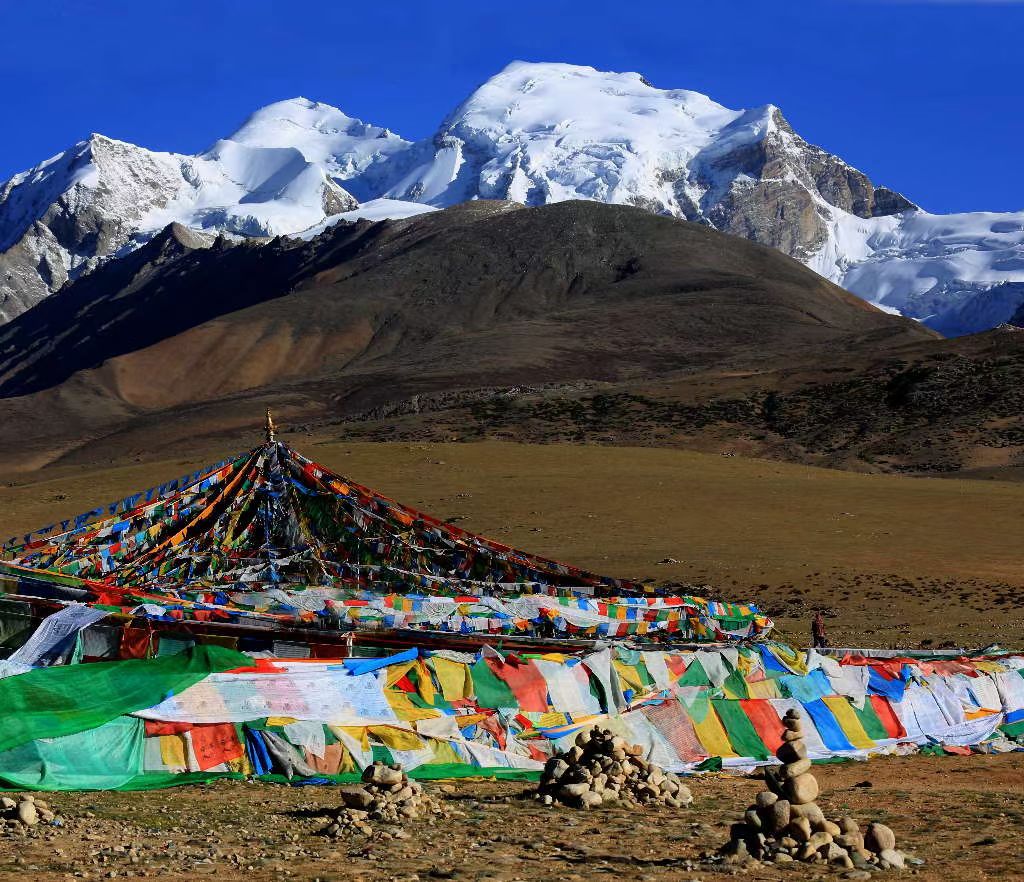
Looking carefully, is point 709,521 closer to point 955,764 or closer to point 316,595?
point 316,595

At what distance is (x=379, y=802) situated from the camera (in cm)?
945

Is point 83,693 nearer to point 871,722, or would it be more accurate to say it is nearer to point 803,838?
point 803,838

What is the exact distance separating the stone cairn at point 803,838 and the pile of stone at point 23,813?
4.16 meters

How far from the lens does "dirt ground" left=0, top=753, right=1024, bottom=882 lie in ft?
26.2

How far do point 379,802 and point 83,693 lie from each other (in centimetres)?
290

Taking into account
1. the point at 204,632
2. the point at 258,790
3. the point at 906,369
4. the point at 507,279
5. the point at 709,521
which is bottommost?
the point at 258,790

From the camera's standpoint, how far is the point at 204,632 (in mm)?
14133

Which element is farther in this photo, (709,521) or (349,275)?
(349,275)

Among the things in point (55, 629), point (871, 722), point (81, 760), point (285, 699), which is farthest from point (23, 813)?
point (871, 722)

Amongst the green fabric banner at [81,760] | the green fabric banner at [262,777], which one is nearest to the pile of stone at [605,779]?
the green fabric banner at [262,777]

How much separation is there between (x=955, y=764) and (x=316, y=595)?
Answer: 7.77m

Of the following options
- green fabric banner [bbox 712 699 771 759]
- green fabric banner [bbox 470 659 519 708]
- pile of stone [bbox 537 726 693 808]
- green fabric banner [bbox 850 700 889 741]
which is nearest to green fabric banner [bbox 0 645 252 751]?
green fabric banner [bbox 470 659 519 708]

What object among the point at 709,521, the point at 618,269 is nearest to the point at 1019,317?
the point at 618,269

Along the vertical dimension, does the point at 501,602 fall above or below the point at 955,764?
above
